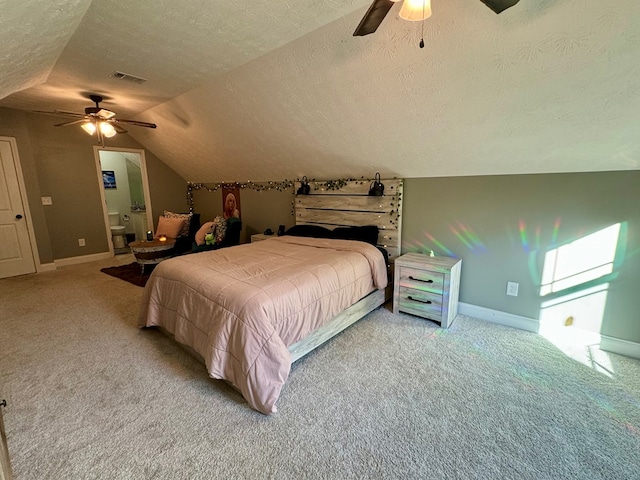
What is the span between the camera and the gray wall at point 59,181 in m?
4.36

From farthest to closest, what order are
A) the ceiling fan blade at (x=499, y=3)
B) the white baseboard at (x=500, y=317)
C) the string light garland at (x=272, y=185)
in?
the string light garland at (x=272, y=185) → the white baseboard at (x=500, y=317) → the ceiling fan blade at (x=499, y=3)

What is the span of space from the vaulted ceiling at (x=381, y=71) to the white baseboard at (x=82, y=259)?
9.25ft

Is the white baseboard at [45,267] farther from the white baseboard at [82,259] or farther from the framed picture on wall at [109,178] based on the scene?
the framed picture on wall at [109,178]

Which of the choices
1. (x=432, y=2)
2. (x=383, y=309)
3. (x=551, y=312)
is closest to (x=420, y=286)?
(x=383, y=309)

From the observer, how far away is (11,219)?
4.30 metres

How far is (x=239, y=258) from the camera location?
2.78m

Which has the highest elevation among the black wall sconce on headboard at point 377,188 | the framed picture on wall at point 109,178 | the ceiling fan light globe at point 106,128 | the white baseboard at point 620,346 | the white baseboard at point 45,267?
the ceiling fan light globe at point 106,128

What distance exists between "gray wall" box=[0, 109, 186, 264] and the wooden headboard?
3.77 meters

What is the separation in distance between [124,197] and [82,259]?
2.12m

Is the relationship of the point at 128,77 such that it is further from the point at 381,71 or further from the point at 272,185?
the point at 381,71

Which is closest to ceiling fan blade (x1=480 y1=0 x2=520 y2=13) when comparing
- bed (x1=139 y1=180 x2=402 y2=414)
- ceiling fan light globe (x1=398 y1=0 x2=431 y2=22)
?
ceiling fan light globe (x1=398 y1=0 x2=431 y2=22)

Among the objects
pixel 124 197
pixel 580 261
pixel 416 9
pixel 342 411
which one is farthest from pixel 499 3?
pixel 124 197

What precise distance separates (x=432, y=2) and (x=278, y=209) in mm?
3425

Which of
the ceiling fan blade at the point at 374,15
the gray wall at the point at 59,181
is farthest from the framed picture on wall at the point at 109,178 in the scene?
the ceiling fan blade at the point at 374,15
